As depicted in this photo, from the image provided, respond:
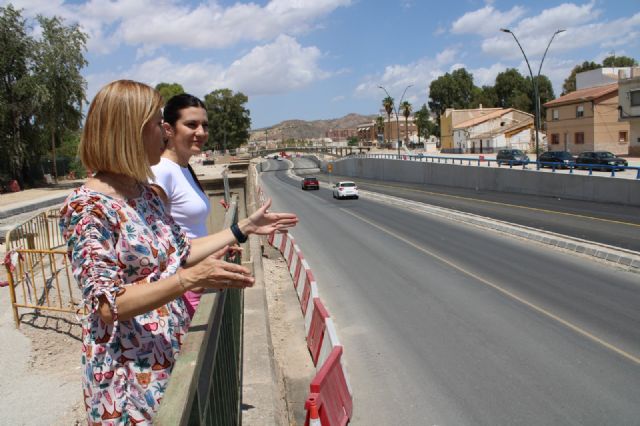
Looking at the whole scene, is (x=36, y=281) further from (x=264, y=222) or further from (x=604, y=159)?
(x=604, y=159)

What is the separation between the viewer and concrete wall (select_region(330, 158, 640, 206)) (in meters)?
26.3

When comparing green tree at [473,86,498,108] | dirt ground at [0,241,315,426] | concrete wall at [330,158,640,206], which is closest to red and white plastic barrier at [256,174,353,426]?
dirt ground at [0,241,315,426]

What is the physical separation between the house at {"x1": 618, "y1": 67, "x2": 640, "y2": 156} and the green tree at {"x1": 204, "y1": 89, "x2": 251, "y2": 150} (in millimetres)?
94975

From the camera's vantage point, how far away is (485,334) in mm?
9250

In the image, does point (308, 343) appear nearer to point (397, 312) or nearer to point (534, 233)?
point (397, 312)

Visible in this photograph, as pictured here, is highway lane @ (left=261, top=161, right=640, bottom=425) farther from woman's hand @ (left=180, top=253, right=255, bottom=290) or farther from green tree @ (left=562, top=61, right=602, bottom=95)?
green tree @ (left=562, top=61, right=602, bottom=95)

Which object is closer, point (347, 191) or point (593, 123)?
point (347, 191)

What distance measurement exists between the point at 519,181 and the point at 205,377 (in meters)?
35.6

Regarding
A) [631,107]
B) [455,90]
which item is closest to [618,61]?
[455,90]

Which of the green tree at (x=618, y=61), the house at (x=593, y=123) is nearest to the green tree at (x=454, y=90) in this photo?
the green tree at (x=618, y=61)

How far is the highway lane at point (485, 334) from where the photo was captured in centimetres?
680

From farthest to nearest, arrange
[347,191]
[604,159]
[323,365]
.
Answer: [347,191] < [604,159] < [323,365]

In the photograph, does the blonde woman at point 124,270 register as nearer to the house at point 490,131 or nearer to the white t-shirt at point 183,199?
the white t-shirt at point 183,199

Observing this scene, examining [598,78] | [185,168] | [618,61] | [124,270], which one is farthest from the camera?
[618,61]
